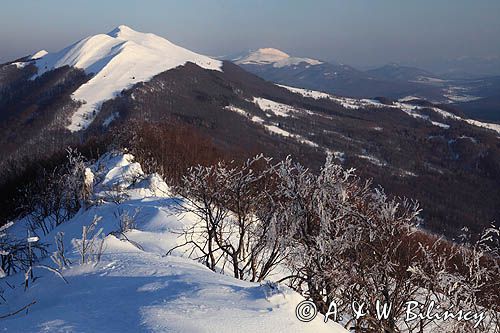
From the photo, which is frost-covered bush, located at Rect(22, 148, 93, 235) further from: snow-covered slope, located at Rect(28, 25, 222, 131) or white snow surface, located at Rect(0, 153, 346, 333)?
snow-covered slope, located at Rect(28, 25, 222, 131)

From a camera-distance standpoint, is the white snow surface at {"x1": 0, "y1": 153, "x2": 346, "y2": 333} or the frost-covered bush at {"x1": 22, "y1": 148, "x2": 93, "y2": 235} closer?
the white snow surface at {"x1": 0, "y1": 153, "x2": 346, "y2": 333}

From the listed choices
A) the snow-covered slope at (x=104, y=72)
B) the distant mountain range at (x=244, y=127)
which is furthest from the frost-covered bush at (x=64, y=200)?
the snow-covered slope at (x=104, y=72)

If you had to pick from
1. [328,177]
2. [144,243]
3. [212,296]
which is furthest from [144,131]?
[212,296]

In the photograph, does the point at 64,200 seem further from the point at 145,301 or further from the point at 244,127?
the point at 244,127

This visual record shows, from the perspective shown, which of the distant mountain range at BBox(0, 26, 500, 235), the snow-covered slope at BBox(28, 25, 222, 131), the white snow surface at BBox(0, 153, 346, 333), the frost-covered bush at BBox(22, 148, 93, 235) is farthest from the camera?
the snow-covered slope at BBox(28, 25, 222, 131)

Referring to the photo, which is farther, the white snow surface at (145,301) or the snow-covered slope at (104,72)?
the snow-covered slope at (104,72)

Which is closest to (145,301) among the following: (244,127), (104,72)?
(244,127)

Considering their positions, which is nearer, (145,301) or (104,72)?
(145,301)

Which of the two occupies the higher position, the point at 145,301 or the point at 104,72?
the point at 104,72

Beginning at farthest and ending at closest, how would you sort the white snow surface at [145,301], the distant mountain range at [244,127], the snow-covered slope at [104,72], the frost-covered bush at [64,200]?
the snow-covered slope at [104,72] → the distant mountain range at [244,127] → the frost-covered bush at [64,200] → the white snow surface at [145,301]

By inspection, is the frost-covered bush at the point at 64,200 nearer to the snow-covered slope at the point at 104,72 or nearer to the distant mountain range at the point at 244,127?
the distant mountain range at the point at 244,127

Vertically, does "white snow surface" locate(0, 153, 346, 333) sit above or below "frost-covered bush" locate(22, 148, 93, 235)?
above

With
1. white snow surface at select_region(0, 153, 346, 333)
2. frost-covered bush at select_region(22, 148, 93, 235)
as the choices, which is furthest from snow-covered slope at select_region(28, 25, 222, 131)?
white snow surface at select_region(0, 153, 346, 333)

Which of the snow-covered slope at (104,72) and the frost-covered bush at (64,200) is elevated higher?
the snow-covered slope at (104,72)
